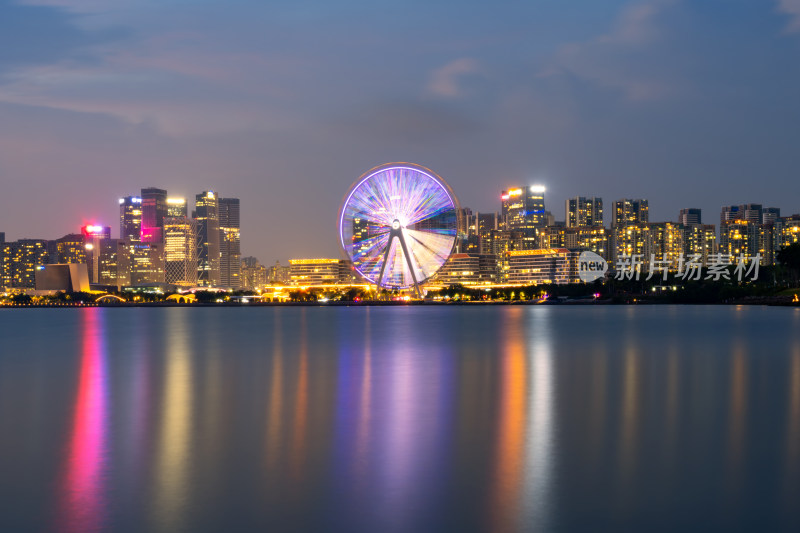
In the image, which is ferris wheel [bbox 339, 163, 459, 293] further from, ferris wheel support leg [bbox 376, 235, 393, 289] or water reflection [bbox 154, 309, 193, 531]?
water reflection [bbox 154, 309, 193, 531]

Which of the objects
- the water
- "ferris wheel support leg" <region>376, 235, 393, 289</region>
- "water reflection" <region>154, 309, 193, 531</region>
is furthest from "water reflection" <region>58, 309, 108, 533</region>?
"ferris wheel support leg" <region>376, 235, 393, 289</region>

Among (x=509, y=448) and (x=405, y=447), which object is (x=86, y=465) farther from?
(x=509, y=448)

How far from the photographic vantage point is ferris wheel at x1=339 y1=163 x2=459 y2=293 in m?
99.7

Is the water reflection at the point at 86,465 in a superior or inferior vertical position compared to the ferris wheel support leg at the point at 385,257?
inferior

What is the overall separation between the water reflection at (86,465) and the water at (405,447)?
0.05 m

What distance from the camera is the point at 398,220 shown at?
10288cm

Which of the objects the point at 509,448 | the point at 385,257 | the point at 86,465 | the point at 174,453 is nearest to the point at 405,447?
the point at 509,448

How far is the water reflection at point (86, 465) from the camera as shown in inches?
461

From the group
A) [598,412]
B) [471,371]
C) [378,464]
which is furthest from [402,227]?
[378,464]

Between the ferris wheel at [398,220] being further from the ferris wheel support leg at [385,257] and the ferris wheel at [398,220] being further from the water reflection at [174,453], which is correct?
the water reflection at [174,453]

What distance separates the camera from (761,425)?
65.1ft

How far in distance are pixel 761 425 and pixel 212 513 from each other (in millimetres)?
14343

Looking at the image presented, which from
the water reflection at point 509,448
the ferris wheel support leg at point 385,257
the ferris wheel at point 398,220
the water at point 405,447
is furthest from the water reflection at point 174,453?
the ferris wheel support leg at point 385,257

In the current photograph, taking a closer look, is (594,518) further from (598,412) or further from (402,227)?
(402,227)
